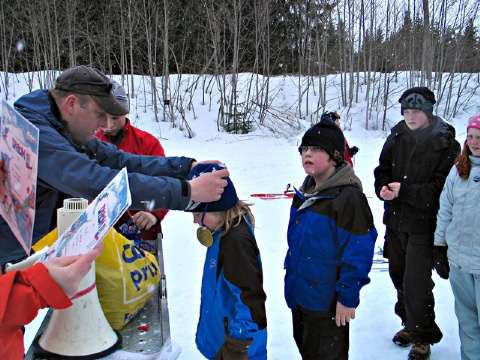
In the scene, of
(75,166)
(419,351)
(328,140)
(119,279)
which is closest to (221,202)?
(119,279)

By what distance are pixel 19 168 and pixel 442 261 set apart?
104 inches

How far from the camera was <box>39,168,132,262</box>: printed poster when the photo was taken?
43.9 inches

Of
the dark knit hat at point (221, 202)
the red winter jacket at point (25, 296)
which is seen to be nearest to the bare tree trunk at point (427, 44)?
the dark knit hat at point (221, 202)

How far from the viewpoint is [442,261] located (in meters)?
2.96

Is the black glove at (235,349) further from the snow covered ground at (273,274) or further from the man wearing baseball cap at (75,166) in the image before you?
the man wearing baseball cap at (75,166)

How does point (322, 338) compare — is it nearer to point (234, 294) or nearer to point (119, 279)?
point (234, 294)

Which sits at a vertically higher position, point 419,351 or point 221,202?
point 221,202

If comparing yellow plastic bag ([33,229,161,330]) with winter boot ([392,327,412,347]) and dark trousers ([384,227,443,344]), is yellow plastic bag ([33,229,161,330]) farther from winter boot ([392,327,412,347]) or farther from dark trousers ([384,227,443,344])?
winter boot ([392,327,412,347])

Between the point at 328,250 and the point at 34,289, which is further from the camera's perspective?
the point at 328,250

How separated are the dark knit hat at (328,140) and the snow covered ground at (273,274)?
53.5 inches

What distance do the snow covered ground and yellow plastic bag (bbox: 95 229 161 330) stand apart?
286 millimetres

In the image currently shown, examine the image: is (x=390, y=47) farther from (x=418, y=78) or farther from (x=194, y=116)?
(x=194, y=116)

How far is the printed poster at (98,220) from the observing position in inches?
43.9

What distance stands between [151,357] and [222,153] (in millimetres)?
10699
